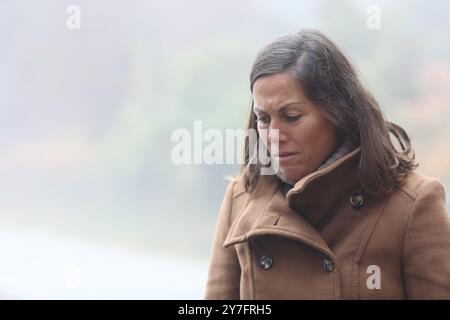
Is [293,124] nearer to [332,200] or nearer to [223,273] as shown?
[332,200]

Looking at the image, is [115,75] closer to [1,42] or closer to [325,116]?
[1,42]

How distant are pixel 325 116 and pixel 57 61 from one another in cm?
105

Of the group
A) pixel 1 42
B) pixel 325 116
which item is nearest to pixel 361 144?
pixel 325 116

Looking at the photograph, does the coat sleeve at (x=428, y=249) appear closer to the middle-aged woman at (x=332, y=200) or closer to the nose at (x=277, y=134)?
the middle-aged woman at (x=332, y=200)

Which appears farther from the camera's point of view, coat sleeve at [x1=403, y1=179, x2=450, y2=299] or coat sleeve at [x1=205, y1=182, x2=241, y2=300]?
coat sleeve at [x1=205, y1=182, x2=241, y2=300]

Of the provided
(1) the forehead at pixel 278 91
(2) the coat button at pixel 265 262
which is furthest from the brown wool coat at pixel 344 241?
(1) the forehead at pixel 278 91

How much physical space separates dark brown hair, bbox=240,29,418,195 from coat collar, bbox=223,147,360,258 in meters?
0.03

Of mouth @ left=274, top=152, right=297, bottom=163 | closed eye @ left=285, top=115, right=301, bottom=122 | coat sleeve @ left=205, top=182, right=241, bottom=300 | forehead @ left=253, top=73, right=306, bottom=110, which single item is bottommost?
coat sleeve @ left=205, top=182, right=241, bottom=300

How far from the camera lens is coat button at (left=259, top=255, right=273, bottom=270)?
108 centimetres

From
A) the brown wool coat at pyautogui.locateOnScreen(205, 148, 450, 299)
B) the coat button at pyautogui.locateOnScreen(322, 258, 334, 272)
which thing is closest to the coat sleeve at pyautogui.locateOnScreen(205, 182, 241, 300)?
the brown wool coat at pyautogui.locateOnScreen(205, 148, 450, 299)

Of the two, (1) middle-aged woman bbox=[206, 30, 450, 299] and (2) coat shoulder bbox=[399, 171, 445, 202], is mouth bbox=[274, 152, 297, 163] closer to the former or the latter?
(1) middle-aged woman bbox=[206, 30, 450, 299]

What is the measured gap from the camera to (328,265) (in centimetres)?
104

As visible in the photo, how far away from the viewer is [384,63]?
1730 millimetres

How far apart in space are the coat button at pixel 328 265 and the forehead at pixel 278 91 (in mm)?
267
